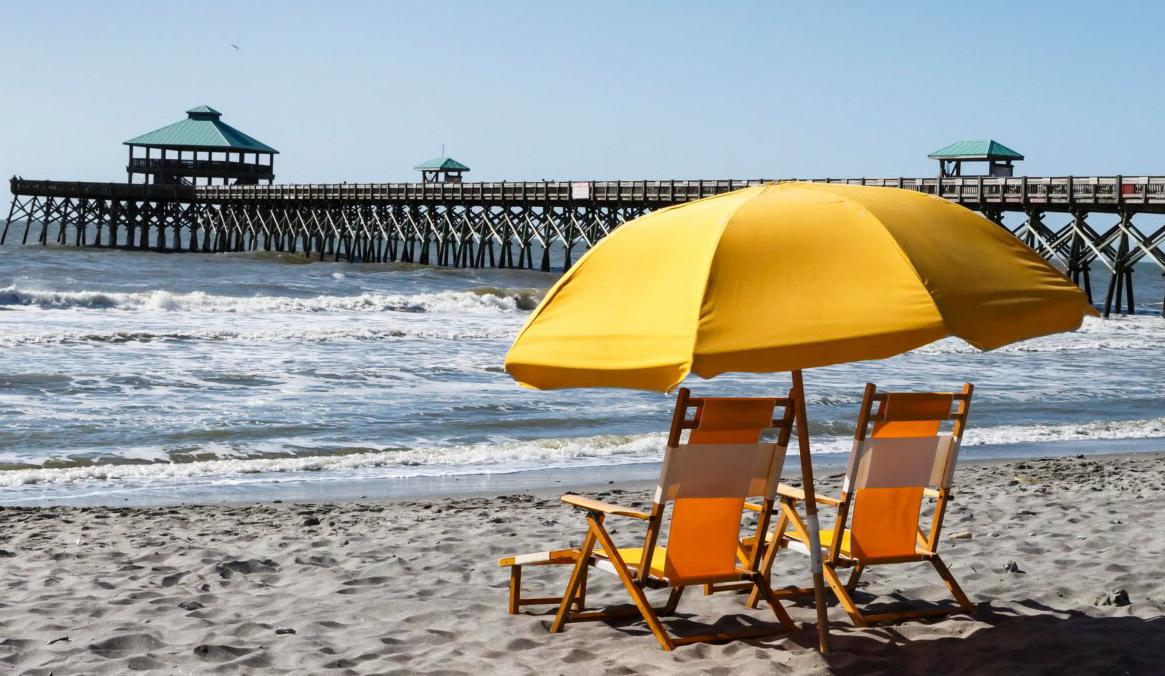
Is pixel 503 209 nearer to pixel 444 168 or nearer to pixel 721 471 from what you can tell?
pixel 444 168

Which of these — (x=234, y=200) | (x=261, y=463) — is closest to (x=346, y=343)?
(x=261, y=463)

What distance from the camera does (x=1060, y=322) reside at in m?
3.72

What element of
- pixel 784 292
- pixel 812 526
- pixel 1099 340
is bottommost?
pixel 1099 340

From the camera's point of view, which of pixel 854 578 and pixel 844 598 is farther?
pixel 854 578

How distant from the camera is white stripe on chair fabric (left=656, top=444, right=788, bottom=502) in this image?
13.1 feet

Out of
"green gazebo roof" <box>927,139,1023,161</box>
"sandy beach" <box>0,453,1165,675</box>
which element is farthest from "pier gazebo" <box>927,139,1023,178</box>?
"sandy beach" <box>0,453,1165,675</box>

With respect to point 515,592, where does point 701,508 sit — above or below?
above

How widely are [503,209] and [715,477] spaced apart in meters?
37.4

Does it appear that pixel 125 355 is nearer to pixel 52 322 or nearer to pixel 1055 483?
pixel 52 322

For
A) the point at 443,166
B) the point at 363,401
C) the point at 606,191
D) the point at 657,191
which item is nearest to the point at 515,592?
the point at 363,401

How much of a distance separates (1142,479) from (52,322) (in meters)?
17.9

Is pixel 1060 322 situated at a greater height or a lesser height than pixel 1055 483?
greater

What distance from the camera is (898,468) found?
4.34 metres

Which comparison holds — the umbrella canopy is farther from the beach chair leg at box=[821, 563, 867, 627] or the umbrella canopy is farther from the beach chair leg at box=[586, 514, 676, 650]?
the beach chair leg at box=[821, 563, 867, 627]
